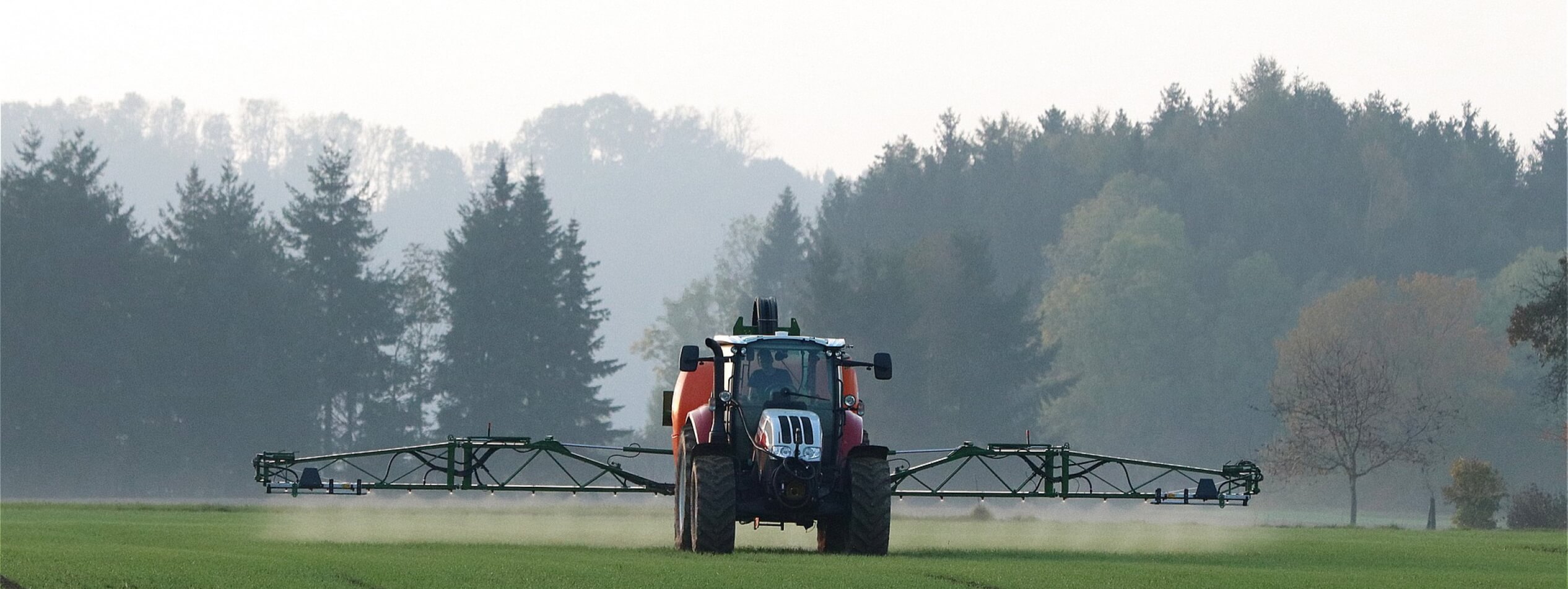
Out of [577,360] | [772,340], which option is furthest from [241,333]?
[772,340]

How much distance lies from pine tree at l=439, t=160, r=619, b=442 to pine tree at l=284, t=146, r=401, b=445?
11.2 feet

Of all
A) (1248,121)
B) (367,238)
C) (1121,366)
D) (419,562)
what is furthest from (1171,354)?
(419,562)

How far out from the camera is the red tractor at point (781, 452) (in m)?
25.1

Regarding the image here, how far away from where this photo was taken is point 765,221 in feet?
521

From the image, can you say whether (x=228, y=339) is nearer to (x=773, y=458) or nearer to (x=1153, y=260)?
(x=1153, y=260)

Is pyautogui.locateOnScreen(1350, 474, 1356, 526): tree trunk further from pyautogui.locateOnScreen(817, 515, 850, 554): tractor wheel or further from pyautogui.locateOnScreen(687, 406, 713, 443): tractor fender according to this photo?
pyautogui.locateOnScreen(687, 406, 713, 443): tractor fender

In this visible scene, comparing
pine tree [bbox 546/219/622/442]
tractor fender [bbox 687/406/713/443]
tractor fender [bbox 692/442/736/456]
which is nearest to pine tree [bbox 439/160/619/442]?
pine tree [bbox 546/219/622/442]

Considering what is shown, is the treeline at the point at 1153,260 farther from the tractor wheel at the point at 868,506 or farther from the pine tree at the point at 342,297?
the tractor wheel at the point at 868,506

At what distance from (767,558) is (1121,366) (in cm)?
9803

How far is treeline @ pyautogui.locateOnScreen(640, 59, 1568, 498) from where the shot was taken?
108688 mm

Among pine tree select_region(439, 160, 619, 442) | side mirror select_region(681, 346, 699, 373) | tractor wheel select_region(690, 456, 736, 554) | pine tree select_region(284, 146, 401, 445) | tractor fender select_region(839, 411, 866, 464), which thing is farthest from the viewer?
pine tree select_region(439, 160, 619, 442)

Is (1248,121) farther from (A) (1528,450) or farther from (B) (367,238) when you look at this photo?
(B) (367,238)

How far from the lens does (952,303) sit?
10969cm

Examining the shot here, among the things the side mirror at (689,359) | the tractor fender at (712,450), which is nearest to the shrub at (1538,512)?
the tractor fender at (712,450)
